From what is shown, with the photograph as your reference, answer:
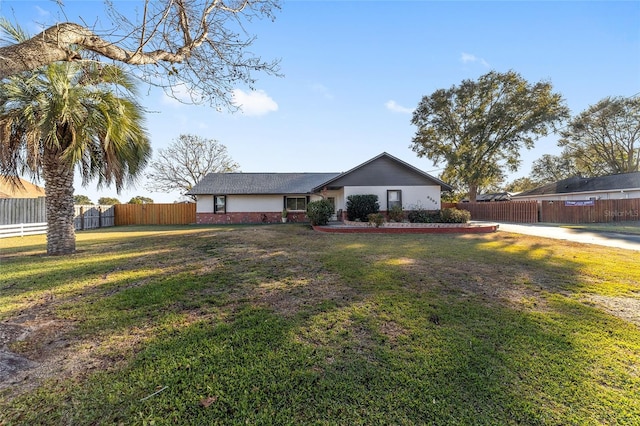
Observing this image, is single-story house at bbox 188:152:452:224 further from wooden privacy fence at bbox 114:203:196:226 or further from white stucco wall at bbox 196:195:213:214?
wooden privacy fence at bbox 114:203:196:226

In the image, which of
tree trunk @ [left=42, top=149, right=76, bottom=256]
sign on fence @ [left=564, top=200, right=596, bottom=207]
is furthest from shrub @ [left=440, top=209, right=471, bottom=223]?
tree trunk @ [left=42, top=149, right=76, bottom=256]

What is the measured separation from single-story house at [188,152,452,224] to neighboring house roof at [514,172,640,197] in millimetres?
17779

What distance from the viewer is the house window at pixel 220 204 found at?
22094 millimetres

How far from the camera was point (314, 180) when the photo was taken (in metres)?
24.2

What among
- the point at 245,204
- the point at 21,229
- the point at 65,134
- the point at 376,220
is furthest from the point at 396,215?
the point at 21,229

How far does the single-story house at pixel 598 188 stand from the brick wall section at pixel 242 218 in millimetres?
26920

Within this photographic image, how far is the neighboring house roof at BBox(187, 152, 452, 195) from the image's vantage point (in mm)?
17266

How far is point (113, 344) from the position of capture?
2.88m

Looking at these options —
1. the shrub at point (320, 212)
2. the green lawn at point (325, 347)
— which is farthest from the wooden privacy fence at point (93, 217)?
the green lawn at point (325, 347)

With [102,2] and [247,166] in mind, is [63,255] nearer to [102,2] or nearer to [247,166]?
[102,2]

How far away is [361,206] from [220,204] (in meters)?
12.5

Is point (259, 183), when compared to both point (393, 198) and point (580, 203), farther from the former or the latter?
point (580, 203)

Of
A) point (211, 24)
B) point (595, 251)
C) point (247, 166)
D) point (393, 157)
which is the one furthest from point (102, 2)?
point (247, 166)

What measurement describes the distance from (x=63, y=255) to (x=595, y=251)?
1582cm
